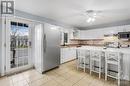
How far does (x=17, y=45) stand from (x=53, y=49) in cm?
149

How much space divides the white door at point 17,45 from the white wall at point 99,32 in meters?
3.76

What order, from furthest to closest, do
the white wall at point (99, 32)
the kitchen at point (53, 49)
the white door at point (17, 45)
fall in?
the white wall at point (99, 32)
the white door at point (17, 45)
the kitchen at point (53, 49)

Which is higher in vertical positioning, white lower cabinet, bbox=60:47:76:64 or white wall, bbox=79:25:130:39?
white wall, bbox=79:25:130:39

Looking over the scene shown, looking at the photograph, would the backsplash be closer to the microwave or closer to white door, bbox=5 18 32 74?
the microwave

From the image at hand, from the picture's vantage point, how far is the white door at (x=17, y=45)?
3197mm

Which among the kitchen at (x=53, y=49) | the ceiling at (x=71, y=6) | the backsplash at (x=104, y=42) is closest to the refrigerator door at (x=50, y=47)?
the kitchen at (x=53, y=49)

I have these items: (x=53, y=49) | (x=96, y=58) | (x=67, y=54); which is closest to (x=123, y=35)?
(x=96, y=58)

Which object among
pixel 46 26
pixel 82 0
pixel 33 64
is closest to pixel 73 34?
pixel 46 26

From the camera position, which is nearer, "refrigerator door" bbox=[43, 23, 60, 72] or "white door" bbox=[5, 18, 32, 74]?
"white door" bbox=[5, 18, 32, 74]

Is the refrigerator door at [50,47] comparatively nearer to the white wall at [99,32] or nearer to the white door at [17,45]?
the white door at [17,45]

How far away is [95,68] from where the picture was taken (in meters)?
3.50

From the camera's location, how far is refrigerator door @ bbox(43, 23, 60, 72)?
339 cm

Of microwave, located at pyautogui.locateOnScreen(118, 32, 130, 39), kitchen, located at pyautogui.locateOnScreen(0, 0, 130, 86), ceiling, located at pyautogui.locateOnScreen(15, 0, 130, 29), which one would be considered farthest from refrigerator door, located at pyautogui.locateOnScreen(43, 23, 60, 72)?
microwave, located at pyautogui.locateOnScreen(118, 32, 130, 39)

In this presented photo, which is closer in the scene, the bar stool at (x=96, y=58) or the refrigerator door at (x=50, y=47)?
the bar stool at (x=96, y=58)
